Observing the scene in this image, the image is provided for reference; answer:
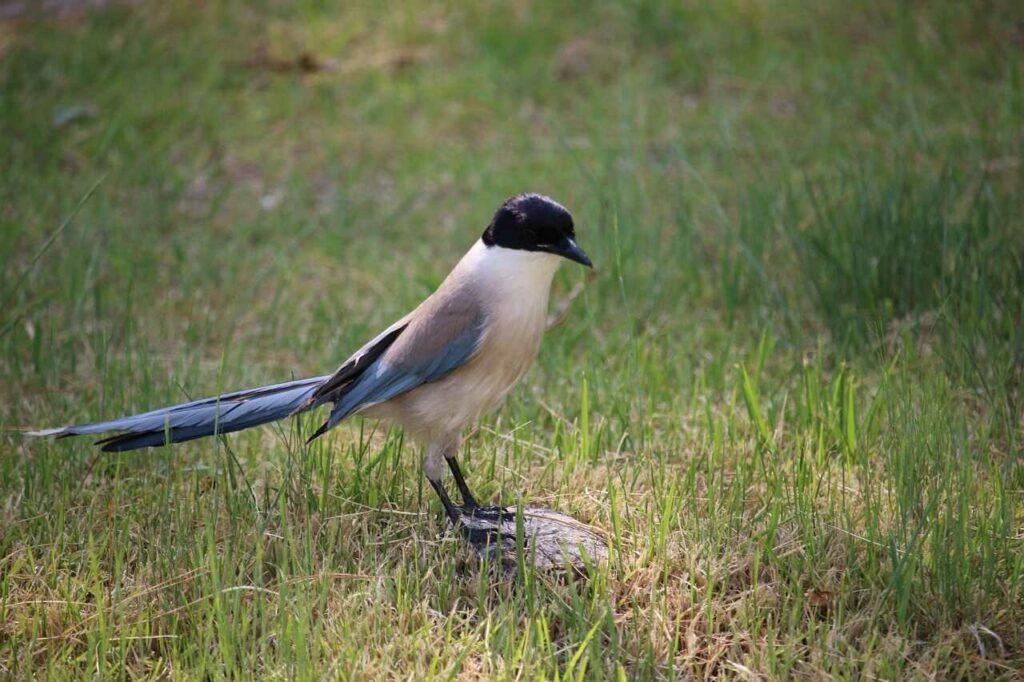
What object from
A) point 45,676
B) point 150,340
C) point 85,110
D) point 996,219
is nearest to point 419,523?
point 45,676

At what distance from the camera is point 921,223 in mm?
4387

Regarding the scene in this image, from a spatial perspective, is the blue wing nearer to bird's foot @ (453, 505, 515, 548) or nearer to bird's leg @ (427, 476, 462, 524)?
bird's leg @ (427, 476, 462, 524)

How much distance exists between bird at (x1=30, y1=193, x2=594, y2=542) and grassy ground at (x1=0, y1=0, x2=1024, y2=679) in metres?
0.21

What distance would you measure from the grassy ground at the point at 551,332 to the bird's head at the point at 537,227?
1.95 feet

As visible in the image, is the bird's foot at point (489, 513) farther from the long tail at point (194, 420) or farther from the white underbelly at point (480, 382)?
the long tail at point (194, 420)

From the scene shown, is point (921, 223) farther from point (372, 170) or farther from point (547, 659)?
point (372, 170)

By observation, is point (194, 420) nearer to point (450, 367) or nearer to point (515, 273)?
point (450, 367)

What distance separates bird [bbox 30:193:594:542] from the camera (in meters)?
3.16

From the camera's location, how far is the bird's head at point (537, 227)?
3111 mm

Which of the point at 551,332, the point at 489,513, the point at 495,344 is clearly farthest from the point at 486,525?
the point at 551,332

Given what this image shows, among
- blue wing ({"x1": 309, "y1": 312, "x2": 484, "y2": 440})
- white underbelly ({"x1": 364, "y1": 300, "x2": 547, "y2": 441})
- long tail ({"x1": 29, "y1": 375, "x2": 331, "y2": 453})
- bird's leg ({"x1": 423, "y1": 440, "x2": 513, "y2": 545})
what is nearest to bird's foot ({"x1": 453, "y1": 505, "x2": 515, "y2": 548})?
bird's leg ({"x1": 423, "y1": 440, "x2": 513, "y2": 545})

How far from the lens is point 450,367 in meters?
3.18

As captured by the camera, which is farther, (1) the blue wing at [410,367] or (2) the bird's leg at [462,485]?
(2) the bird's leg at [462,485]

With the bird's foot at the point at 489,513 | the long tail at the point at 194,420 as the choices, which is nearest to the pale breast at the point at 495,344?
the bird's foot at the point at 489,513
